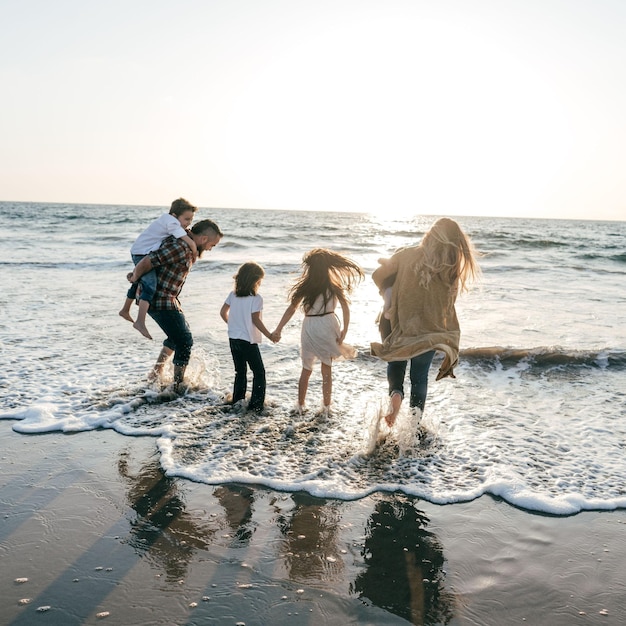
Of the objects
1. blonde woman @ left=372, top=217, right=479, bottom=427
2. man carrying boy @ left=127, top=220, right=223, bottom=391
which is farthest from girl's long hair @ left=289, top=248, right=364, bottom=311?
man carrying boy @ left=127, top=220, right=223, bottom=391

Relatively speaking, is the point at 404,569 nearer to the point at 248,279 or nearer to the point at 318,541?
the point at 318,541

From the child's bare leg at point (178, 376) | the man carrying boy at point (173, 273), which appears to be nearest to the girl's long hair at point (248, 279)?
the man carrying boy at point (173, 273)

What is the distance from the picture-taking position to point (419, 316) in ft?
15.4

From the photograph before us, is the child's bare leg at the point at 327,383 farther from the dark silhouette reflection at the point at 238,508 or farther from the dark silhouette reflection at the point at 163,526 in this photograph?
the dark silhouette reflection at the point at 163,526

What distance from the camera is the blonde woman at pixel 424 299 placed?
4.51 metres

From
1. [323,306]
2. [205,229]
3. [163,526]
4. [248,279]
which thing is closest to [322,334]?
[323,306]

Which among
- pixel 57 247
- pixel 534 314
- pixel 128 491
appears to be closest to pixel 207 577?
pixel 128 491

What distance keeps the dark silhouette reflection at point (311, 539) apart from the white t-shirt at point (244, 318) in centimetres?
192

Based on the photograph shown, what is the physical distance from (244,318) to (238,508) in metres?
2.17

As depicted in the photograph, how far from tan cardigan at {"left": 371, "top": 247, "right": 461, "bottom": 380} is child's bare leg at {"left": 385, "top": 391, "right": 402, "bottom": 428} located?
345 mm

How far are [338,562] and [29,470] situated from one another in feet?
8.04

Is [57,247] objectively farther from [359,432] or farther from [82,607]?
[82,607]

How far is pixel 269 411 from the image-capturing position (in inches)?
220

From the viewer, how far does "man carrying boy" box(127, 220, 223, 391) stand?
5531mm
